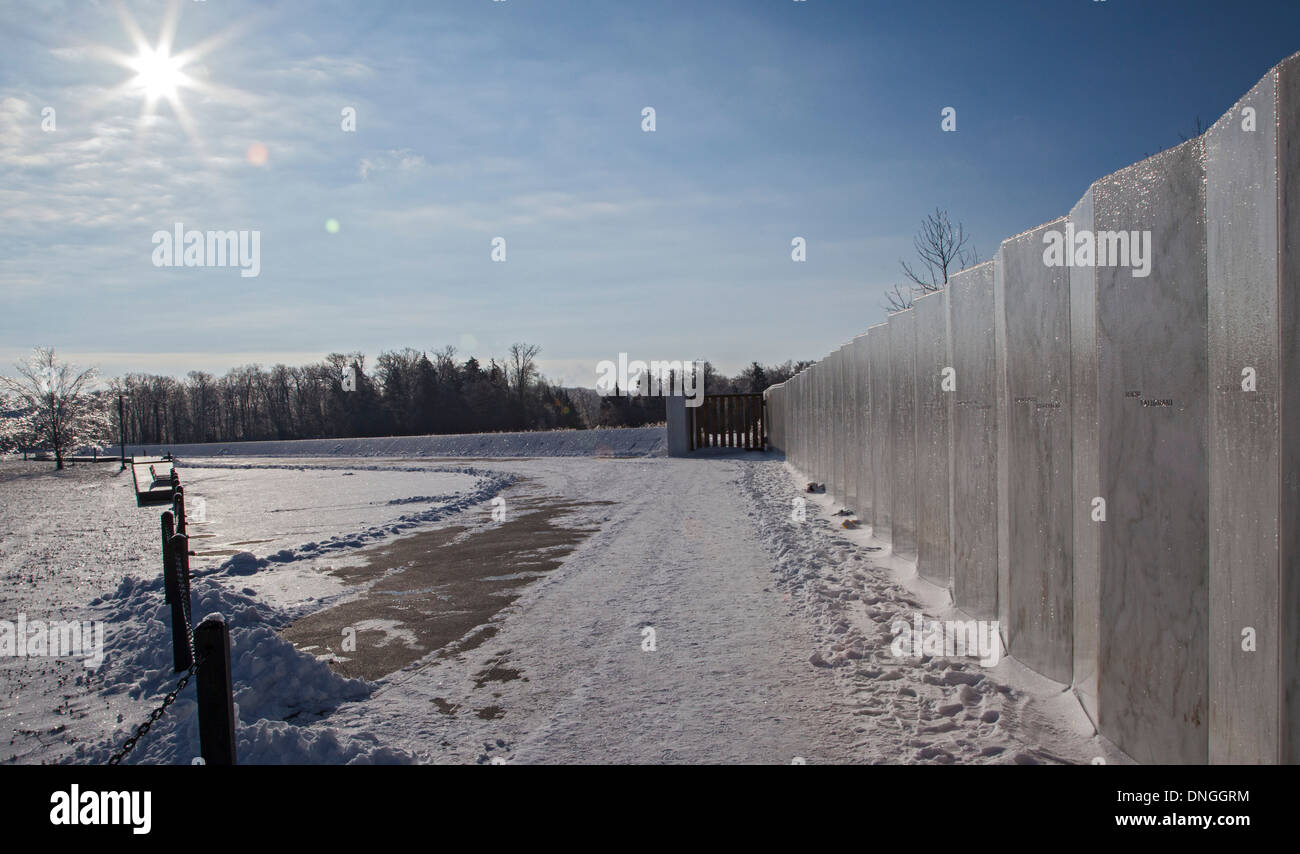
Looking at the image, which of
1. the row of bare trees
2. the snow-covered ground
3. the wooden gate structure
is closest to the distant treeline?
the row of bare trees

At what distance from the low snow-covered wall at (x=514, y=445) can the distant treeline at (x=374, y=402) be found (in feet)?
15.8

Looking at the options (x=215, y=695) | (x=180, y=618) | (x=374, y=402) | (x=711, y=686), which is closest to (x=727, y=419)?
(x=711, y=686)

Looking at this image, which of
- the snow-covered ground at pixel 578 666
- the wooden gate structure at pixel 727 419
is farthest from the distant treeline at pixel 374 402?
the snow-covered ground at pixel 578 666

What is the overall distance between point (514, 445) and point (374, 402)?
43551 millimetres

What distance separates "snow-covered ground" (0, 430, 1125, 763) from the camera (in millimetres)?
3740

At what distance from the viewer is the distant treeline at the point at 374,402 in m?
71.3

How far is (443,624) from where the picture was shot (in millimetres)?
6324

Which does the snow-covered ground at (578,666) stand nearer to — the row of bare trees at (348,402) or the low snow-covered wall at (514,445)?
the low snow-covered wall at (514,445)

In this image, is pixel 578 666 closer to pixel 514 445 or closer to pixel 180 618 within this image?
pixel 180 618

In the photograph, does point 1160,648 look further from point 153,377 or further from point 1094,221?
point 153,377

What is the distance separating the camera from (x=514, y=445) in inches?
1567

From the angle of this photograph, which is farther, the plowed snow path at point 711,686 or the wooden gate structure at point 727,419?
the wooden gate structure at point 727,419
